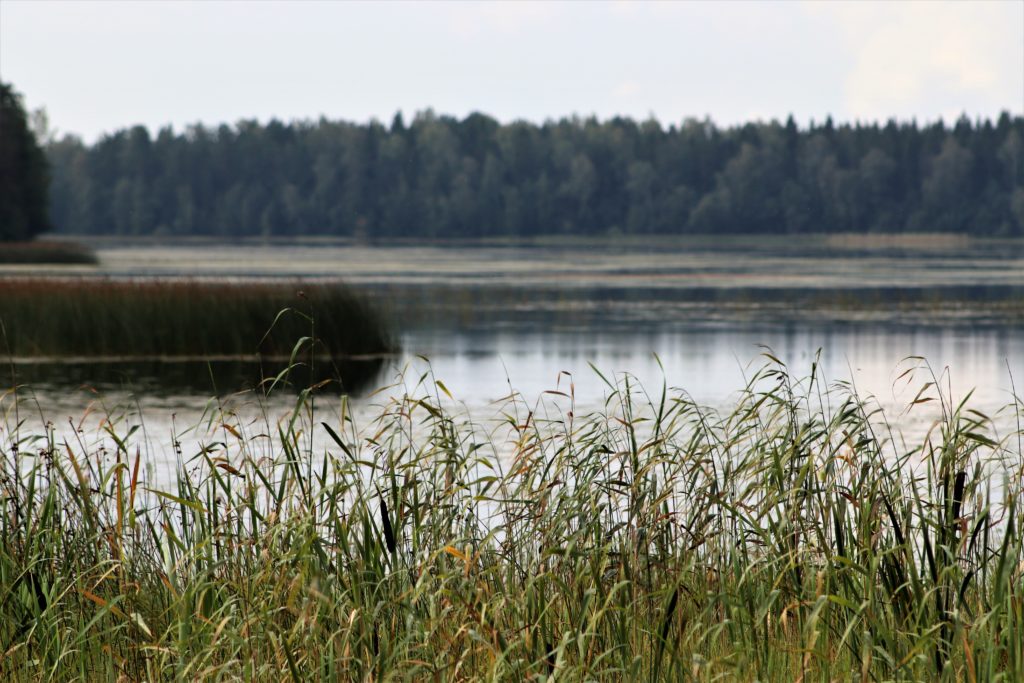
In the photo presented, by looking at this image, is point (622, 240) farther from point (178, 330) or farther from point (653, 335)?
point (178, 330)

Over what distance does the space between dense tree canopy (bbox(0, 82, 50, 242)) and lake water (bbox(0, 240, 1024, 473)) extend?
7983mm

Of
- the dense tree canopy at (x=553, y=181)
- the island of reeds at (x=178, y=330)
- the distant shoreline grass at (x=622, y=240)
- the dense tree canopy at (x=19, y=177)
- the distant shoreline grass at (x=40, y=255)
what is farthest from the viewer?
the dense tree canopy at (x=553, y=181)

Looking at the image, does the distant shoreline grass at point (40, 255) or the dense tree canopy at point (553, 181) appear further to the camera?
the dense tree canopy at point (553, 181)

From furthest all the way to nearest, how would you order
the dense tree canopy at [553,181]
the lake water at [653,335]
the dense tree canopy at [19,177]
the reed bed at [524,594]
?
the dense tree canopy at [553,181], the dense tree canopy at [19,177], the lake water at [653,335], the reed bed at [524,594]

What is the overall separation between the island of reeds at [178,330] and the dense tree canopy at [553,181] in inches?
4296

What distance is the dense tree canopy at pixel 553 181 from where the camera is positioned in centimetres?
12756

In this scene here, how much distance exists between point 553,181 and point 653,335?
11197cm

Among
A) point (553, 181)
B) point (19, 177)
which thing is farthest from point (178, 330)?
point (553, 181)

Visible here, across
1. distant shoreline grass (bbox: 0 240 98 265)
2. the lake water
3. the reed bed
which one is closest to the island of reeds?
the lake water

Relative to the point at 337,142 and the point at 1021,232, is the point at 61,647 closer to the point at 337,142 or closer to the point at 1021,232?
the point at 1021,232

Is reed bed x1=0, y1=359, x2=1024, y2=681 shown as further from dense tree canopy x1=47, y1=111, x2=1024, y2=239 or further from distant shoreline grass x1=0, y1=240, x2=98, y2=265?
dense tree canopy x1=47, y1=111, x2=1024, y2=239

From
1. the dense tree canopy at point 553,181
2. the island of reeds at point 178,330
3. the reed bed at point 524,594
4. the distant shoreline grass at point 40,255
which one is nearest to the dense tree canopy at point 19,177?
the distant shoreline grass at point 40,255

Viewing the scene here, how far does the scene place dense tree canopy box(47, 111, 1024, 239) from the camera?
127562mm

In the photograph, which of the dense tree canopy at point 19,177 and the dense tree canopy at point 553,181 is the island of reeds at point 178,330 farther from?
the dense tree canopy at point 553,181
